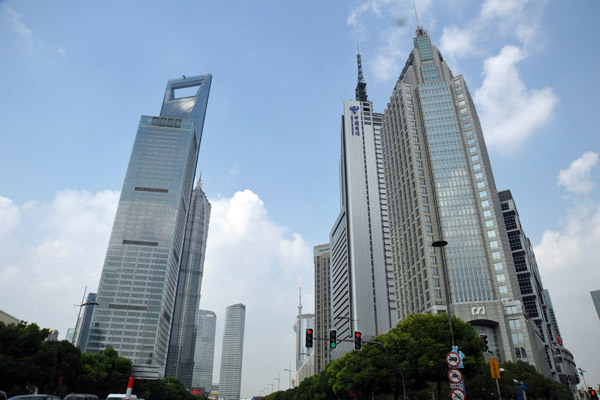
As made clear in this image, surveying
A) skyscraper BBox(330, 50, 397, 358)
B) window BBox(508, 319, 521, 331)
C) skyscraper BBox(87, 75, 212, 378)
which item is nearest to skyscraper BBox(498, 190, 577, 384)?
window BBox(508, 319, 521, 331)

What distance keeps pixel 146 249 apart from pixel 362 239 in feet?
277

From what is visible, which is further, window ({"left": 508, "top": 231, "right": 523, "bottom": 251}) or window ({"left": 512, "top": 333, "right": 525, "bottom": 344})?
window ({"left": 508, "top": 231, "right": 523, "bottom": 251})

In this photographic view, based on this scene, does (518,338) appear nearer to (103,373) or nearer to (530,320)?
(530,320)

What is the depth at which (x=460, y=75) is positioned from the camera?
113 metres

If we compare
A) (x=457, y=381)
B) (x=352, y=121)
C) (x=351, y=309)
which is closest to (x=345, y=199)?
(x=352, y=121)

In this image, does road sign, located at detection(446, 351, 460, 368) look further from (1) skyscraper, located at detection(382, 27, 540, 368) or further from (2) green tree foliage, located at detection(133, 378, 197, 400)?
(1) skyscraper, located at detection(382, 27, 540, 368)

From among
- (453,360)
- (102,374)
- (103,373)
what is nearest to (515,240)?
(103,373)

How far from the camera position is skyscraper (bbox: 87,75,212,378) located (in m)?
146

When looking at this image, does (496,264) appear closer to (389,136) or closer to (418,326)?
(389,136)

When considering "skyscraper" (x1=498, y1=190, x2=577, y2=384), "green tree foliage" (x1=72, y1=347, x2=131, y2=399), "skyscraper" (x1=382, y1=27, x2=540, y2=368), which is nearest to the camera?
"green tree foliage" (x1=72, y1=347, x2=131, y2=399)

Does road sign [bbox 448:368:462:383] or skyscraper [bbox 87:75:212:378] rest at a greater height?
skyscraper [bbox 87:75:212:378]

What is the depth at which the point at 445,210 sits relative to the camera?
97188mm

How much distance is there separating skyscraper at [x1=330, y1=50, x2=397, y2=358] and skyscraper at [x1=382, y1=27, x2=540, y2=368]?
36.0 m

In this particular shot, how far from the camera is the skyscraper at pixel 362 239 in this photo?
14525 cm
